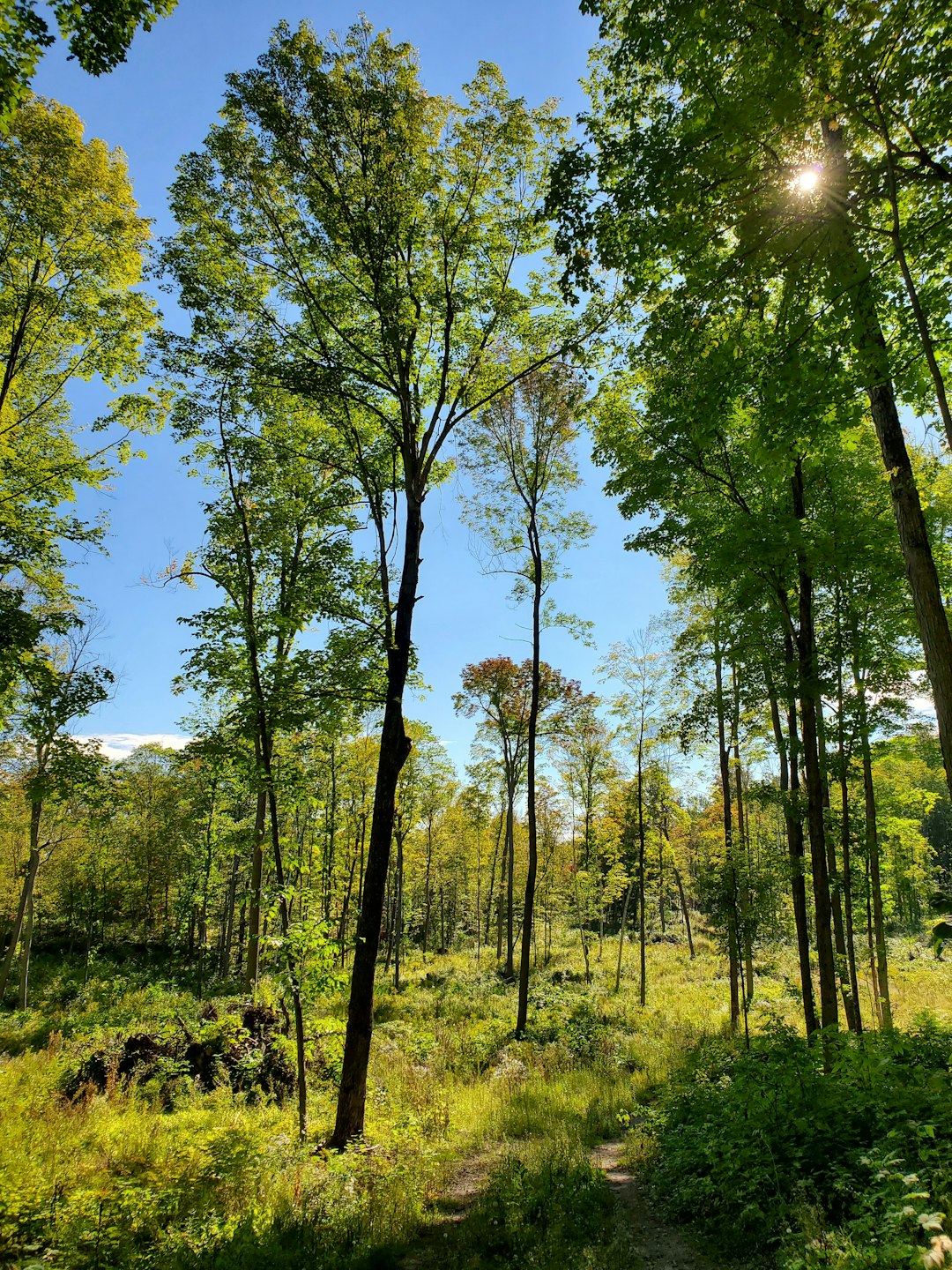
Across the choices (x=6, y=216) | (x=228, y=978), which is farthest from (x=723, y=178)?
(x=228, y=978)

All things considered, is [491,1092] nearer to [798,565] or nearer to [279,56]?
[798,565]

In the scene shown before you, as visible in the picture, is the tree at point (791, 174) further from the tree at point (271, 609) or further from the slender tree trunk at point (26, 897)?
the slender tree trunk at point (26, 897)

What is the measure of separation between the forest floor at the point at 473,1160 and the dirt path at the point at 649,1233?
3 centimetres

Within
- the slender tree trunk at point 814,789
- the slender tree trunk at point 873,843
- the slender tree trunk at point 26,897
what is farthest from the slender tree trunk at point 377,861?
the slender tree trunk at point 26,897

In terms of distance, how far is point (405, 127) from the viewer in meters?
7.55

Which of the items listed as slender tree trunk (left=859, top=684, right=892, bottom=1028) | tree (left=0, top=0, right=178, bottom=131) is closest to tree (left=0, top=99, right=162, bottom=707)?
tree (left=0, top=0, right=178, bottom=131)

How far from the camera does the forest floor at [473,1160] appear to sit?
14.1ft

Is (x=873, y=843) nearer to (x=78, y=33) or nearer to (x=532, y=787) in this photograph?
(x=532, y=787)

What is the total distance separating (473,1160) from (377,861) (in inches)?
159

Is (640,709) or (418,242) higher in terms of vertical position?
(418,242)

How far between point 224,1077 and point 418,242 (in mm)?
13013

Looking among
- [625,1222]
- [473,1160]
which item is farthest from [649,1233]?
[473,1160]

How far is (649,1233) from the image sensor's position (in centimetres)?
525

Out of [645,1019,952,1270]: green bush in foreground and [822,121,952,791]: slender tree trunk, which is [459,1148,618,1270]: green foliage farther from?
[822,121,952,791]: slender tree trunk
